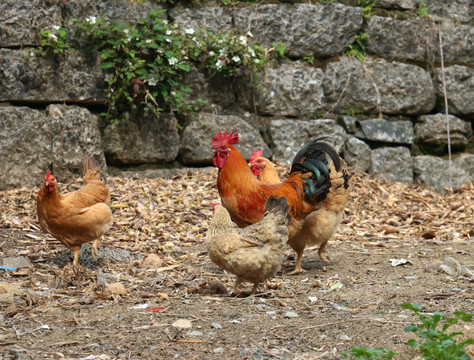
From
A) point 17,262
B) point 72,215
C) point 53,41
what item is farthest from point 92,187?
point 53,41

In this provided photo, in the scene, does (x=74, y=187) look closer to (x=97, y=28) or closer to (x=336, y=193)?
(x=97, y=28)

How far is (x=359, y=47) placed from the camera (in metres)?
8.72

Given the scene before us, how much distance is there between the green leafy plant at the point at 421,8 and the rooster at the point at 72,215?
19.8 feet

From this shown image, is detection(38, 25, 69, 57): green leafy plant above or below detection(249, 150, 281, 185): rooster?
above

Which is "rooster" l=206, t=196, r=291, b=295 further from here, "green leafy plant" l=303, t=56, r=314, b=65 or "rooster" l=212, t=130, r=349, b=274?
"green leafy plant" l=303, t=56, r=314, b=65

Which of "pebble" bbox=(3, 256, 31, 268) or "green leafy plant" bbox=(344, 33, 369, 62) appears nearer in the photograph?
"pebble" bbox=(3, 256, 31, 268)

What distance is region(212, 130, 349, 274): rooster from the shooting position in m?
5.23

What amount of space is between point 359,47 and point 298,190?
13.6 feet

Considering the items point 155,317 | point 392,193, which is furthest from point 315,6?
point 155,317

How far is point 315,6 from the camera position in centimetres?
838

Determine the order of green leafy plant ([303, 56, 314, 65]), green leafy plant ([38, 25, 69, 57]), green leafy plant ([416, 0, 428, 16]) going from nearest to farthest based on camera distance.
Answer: green leafy plant ([38, 25, 69, 57]) < green leafy plant ([303, 56, 314, 65]) < green leafy plant ([416, 0, 428, 16])

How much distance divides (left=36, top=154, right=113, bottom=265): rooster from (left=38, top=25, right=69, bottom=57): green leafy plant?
2.49 meters

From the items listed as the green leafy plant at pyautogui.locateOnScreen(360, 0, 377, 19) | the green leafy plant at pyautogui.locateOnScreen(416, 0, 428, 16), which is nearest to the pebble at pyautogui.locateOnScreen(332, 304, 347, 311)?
the green leafy plant at pyautogui.locateOnScreen(360, 0, 377, 19)

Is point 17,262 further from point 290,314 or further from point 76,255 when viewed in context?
point 290,314
